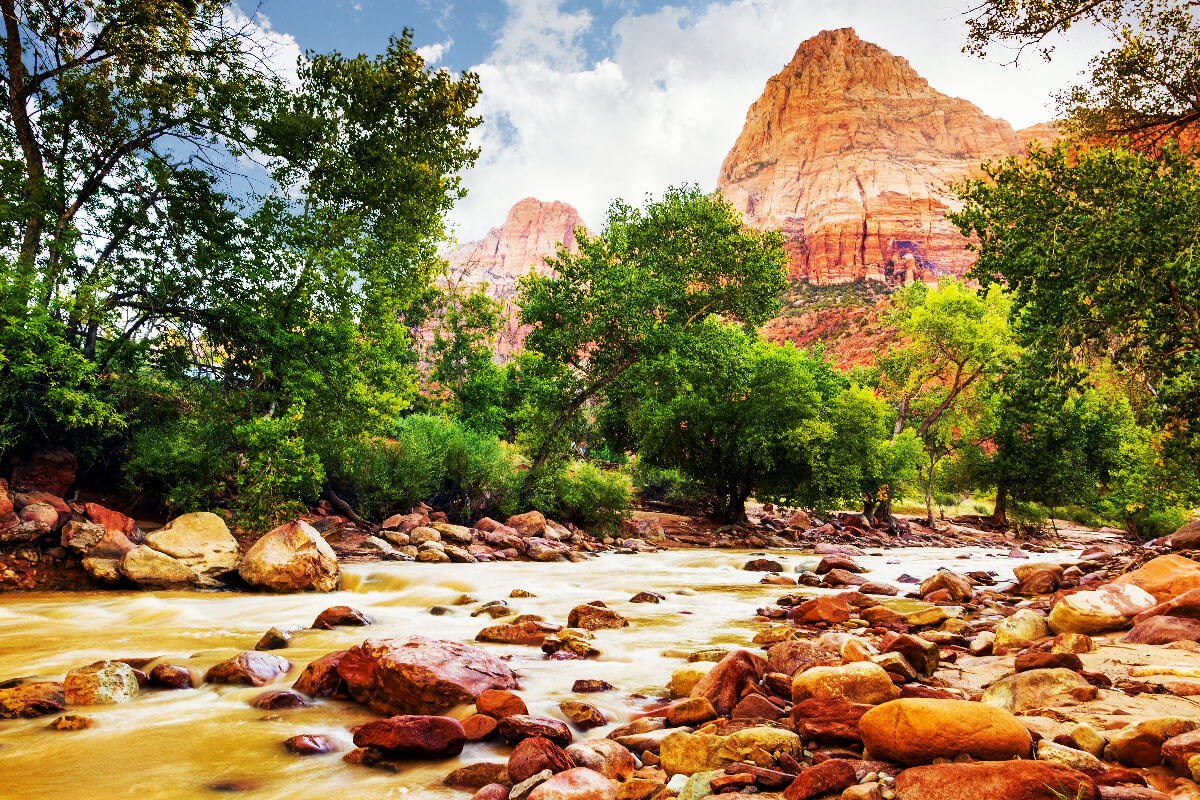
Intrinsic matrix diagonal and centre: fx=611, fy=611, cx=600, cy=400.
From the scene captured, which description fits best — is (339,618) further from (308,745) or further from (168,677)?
(308,745)

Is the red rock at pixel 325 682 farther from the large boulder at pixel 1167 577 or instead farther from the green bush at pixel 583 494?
the green bush at pixel 583 494

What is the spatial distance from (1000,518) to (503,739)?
40.4 metres

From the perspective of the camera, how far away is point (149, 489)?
1477 cm

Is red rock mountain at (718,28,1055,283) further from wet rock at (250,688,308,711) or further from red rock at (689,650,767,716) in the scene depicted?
wet rock at (250,688,308,711)

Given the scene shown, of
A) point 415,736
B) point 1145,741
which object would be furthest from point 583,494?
point 1145,741

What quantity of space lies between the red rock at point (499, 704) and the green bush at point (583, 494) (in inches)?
728

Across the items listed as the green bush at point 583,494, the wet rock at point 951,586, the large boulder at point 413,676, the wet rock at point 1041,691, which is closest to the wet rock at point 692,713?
the large boulder at point 413,676

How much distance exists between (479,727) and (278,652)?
3.53 m

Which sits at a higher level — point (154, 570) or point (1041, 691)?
point (1041, 691)

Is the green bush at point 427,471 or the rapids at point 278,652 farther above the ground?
the green bush at point 427,471

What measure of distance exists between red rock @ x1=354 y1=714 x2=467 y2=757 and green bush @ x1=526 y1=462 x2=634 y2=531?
18969 millimetres

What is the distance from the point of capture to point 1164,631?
5398mm

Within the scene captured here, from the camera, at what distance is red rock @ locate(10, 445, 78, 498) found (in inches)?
492

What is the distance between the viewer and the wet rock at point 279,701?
15.9 feet
